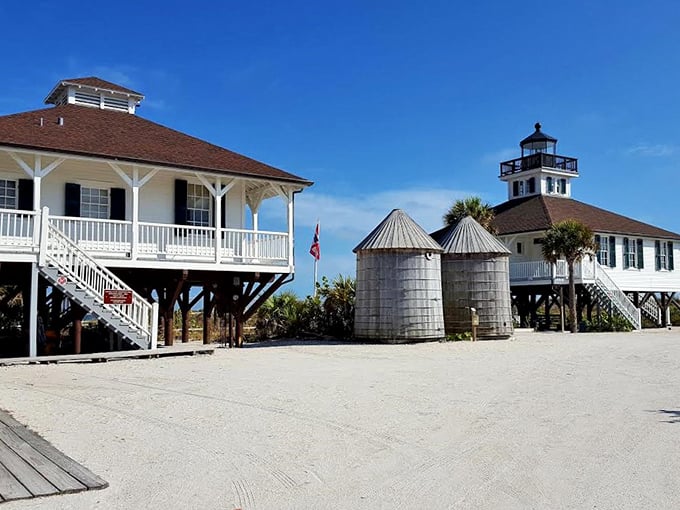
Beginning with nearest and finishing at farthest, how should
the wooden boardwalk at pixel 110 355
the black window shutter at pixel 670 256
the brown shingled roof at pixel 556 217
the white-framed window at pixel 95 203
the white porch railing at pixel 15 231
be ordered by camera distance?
the wooden boardwalk at pixel 110 355
the white porch railing at pixel 15 231
the white-framed window at pixel 95 203
the brown shingled roof at pixel 556 217
the black window shutter at pixel 670 256

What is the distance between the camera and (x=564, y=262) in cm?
3447

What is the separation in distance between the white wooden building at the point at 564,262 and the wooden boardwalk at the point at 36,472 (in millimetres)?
28681

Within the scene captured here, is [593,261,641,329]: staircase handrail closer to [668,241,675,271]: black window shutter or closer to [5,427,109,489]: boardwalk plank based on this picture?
[668,241,675,271]: black window shutter

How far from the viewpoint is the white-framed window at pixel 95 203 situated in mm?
20203

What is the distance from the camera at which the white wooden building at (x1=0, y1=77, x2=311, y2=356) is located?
17453mm

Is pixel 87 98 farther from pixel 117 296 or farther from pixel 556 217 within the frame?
pixel 556 217

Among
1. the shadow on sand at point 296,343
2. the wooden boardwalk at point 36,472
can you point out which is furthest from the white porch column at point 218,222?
the wooden boardwalk at point 36,472

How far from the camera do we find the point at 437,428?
8.90m

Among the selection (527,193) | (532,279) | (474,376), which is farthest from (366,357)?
(527,193)

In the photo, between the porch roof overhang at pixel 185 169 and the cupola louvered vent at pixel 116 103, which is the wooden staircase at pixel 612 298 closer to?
the porch roof overhang at pixel 185 169

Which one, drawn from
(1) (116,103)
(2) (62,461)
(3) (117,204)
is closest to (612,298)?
(1) (116,103)

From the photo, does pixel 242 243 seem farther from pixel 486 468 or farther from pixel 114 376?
pixel 486 468

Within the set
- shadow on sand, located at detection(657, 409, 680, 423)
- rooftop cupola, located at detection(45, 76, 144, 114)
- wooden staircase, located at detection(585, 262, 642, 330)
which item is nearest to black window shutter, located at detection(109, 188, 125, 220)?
rooftop cupola, located at detection(45, 76, 144, 114)

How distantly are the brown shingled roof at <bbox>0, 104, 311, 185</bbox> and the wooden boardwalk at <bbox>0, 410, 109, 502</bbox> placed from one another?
39.2 feet
